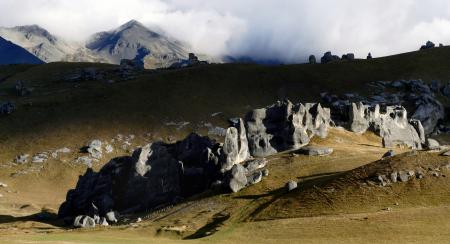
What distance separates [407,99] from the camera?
181m

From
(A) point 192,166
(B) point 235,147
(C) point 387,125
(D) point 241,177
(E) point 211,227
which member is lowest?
(E) point 211,227

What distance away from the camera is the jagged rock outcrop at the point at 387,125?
388 feet

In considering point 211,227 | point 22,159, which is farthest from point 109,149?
point 211,227

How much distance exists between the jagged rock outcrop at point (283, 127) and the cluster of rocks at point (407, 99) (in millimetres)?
48908

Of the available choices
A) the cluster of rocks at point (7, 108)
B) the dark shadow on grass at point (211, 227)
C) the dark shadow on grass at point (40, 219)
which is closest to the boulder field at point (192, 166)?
the dark shadow on grass at point (40, 219)

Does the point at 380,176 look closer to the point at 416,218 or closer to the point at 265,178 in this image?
the point at 416,218

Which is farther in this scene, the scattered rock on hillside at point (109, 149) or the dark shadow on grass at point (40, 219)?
the scattered rock on hillside at point (109, 149)

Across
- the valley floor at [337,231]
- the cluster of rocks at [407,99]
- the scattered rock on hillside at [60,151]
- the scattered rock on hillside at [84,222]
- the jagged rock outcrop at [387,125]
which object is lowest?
the scattered rock on hillside at [84,222]

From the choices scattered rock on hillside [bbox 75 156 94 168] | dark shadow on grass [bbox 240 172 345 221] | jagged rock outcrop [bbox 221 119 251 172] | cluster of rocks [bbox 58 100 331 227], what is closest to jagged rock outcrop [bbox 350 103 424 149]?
cluster of rocks [bbox 58 100 331 227]

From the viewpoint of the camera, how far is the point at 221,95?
620 ft

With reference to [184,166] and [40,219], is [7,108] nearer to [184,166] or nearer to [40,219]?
[40,219]

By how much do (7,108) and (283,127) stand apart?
336 feet

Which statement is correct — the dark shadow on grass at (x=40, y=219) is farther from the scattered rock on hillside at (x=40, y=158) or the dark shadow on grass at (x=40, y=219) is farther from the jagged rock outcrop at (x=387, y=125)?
the jagged rock outcrop at (x=387, y=125)

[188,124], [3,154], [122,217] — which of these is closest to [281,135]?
[122,217]
